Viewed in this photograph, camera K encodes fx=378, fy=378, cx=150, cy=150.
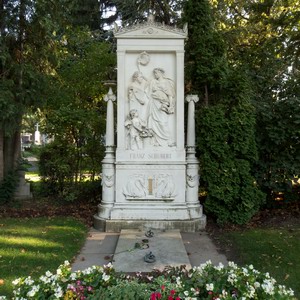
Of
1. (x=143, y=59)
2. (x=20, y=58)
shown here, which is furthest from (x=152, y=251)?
(x=20, y=58)

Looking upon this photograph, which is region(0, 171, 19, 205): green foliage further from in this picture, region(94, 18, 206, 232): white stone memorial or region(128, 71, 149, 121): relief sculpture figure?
region(128, 71, 149, 121): relief sculpture figure

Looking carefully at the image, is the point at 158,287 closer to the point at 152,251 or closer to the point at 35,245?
the point at 152,251

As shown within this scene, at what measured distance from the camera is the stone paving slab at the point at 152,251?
15.2ft

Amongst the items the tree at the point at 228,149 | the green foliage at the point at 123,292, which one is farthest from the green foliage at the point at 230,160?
the green foliage at the point at 123,292

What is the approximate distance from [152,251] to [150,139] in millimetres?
2663

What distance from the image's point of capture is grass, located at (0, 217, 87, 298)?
4781 millimetres

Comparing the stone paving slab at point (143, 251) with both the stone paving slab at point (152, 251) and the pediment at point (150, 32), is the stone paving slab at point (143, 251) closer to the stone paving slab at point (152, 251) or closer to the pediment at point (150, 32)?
the stone paving slab at point (152, 251)

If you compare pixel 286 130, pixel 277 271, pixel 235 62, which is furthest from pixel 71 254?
pixel 235 62

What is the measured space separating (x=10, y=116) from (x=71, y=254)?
4.53 m

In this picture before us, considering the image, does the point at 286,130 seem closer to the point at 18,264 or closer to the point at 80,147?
the point at 80,147

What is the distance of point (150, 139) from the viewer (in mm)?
7402

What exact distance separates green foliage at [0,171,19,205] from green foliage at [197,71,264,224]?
4744 millimetres

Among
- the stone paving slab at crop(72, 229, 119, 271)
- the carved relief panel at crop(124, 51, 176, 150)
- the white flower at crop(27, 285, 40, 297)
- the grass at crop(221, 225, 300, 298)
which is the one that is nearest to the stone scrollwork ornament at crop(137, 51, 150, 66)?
the carved relief panel at crop(124, 51, 176, 150)

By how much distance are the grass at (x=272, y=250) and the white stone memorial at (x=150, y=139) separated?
100 centimetres
